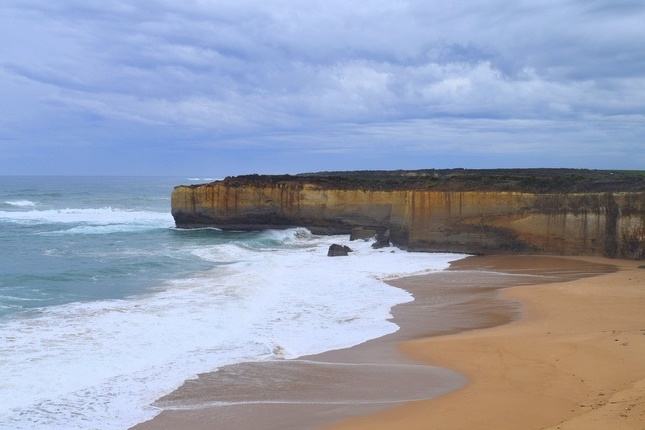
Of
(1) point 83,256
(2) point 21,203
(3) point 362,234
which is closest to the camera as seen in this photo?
(1) point 83,256

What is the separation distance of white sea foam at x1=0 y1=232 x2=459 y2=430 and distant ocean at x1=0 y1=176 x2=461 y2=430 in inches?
1.0

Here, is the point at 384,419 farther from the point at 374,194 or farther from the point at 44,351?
the point at 374,194

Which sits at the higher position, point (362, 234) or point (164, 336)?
point (362, 234)

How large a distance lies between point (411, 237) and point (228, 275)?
9.56 metres

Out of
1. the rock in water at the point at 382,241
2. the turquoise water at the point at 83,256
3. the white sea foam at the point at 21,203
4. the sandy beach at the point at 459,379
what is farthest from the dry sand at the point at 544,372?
the white sea foam at the point at 21,203

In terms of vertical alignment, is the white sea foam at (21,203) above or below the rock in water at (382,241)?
above

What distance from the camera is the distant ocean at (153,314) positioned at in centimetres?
896

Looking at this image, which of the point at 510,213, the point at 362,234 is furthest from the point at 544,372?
the point at 362,234

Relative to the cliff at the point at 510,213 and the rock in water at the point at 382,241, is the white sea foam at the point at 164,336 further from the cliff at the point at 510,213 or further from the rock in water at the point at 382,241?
the rock in water at the point at 382,241

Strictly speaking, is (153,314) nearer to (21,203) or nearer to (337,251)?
(337,251)

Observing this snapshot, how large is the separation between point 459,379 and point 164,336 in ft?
18.8

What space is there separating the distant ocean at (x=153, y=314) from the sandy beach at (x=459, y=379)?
2.49 ft

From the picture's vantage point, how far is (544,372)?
9.11 metres

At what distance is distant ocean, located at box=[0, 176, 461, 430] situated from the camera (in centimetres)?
896
